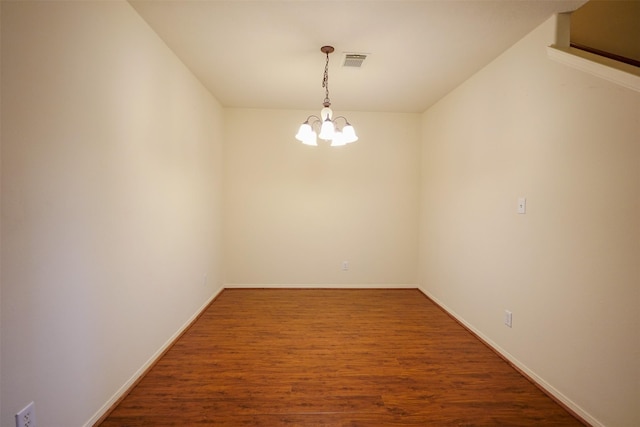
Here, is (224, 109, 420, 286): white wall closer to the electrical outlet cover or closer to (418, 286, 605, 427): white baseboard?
(418, 286, 605, 427): white baseboard

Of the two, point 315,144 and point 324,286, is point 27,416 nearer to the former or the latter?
point 315,144

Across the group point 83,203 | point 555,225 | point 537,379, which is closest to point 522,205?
point 555,225

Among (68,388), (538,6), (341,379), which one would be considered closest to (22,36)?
(68,388)

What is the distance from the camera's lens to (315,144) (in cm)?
251

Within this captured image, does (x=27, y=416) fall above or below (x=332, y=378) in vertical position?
above

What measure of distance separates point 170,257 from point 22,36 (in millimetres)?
1736

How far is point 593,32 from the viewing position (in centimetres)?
230

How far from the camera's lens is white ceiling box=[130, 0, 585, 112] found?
6.20ft

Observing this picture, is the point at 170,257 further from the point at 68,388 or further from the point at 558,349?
the point at 558,349

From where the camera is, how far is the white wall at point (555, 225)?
1533 millimetres

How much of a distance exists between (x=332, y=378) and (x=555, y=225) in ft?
6.08

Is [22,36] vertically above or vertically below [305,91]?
below

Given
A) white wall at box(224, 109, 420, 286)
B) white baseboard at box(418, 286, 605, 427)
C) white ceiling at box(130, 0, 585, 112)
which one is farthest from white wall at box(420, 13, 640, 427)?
white wall at box(224, 109, 420, 286)

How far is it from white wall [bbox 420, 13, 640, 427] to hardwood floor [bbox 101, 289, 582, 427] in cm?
30
